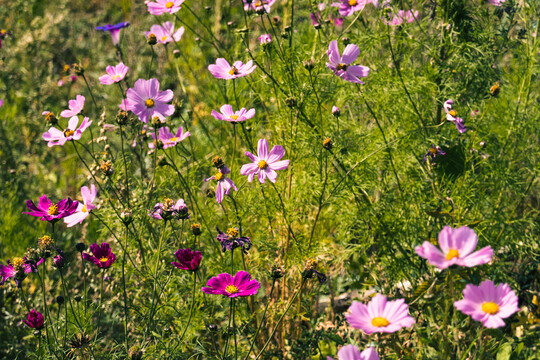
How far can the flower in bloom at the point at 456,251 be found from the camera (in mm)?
1001

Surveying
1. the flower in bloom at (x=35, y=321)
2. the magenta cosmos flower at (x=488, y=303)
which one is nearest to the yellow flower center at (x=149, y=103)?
the flower in bloom at (x=35, y=321)

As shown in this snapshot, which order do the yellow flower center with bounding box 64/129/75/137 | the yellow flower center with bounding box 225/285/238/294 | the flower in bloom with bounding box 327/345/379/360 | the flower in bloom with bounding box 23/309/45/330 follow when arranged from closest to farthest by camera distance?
the flower in bloom with bounding box 327/345/379/360, the yellow flower center with bounding box 225/285/238/294, the flower in bloom with bounding box 23/309/45/330, the yellow flower center with bounding box 64/129/75/137

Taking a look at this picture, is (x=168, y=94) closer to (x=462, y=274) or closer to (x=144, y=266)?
(x=144, y=266)

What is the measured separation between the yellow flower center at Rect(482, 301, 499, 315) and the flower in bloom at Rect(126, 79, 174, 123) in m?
0.98

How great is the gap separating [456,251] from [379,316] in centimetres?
21

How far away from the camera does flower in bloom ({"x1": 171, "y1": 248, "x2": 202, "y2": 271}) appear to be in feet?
4.26

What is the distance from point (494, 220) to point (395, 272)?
0.38 metres

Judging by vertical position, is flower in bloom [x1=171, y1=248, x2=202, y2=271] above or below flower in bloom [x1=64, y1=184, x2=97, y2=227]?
above

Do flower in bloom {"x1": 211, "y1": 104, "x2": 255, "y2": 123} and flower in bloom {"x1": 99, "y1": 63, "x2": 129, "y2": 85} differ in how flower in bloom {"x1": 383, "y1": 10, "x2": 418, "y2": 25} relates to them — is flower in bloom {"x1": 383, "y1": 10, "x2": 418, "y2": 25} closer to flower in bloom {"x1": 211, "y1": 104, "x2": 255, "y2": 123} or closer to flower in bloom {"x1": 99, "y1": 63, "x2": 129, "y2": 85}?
flower in bloom {"x1": 211, "y1": 104, "x2": 255, "y2": 123}

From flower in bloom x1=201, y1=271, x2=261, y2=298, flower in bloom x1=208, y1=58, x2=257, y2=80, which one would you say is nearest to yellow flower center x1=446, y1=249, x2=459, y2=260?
flower in bloom x1=201, y1=271, x2=261, y2=298

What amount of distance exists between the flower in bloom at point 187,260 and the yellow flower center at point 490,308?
0.64 m

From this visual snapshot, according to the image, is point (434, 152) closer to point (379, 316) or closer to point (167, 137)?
point (379, 316)

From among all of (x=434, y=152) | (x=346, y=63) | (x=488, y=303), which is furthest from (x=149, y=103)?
(x=488, y=303)

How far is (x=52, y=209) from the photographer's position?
146cm
